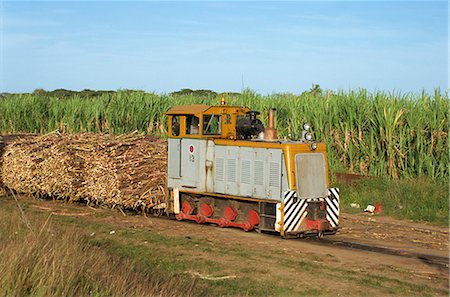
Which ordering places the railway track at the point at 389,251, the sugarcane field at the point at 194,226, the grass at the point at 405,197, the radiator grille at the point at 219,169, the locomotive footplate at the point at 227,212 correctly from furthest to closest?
the grass at the point at 405,197 → the radiator grille at the point at 219,169 → the locomotive footplate at the point at 227,212 → the railway track at the point at 389,251 → the sugarcane field at the point at 194,226

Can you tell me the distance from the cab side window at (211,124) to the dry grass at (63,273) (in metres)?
5.59

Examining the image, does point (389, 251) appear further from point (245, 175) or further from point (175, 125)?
point (175, 125)

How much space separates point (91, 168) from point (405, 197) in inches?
332

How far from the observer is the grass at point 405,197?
16812 mm

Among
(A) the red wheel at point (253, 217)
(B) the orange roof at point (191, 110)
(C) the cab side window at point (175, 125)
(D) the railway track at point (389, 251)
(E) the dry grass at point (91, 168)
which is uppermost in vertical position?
(B) the orange roof at point (191, 110)

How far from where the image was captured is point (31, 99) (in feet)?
107

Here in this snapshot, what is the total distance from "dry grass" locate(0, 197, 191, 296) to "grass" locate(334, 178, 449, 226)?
28.7ft

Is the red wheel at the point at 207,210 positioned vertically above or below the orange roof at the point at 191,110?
below

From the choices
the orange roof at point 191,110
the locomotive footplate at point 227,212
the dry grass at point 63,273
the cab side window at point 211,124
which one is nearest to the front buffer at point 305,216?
the locomotive footplate at point 227,212

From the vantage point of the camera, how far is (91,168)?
17969 millimetres

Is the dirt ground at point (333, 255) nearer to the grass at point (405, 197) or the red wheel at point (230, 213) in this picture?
the red wheel at point (230, 213)

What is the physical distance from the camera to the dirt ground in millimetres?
10297

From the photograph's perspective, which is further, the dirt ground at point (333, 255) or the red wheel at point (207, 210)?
the red wheel at point (207, 210)

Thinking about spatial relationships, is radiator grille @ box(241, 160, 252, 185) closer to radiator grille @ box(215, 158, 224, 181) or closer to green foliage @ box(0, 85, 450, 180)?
radiator grille @ box(215, 158, 224, 181)
